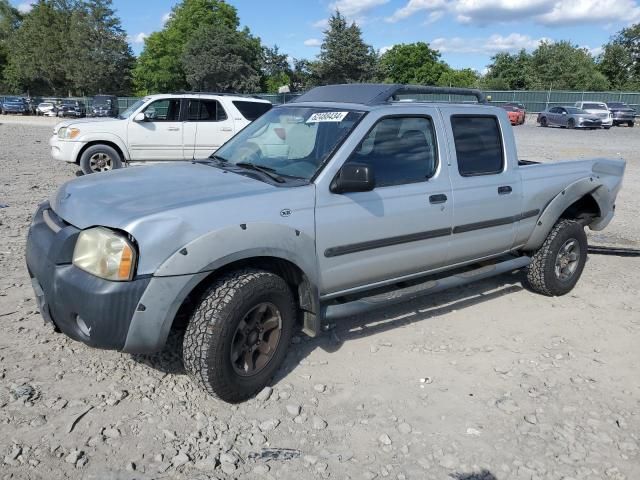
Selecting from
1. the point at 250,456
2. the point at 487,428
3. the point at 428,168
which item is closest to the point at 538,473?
the point at 487,428

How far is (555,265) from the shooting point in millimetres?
5344

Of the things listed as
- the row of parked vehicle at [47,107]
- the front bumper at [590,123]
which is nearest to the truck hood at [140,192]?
the front bumper at [590,123]

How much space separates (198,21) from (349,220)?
79631 mm

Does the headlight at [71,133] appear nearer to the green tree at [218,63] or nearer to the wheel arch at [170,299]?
the wheel arch at [170,299]

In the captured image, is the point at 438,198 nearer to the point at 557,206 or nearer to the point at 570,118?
the point at 557,206

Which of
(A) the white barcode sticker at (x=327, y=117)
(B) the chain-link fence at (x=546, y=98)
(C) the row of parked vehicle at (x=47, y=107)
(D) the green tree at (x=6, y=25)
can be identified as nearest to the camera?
(A) the white barcode sticker at (x=327, y=117)

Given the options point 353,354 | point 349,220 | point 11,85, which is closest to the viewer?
point 349,220

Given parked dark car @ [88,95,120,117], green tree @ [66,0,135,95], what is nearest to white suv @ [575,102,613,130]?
parked dark car @ [88,95,120,117]

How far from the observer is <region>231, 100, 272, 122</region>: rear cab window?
1216 cm

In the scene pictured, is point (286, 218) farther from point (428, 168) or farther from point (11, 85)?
point (11, 85)

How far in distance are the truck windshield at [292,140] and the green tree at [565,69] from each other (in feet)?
235

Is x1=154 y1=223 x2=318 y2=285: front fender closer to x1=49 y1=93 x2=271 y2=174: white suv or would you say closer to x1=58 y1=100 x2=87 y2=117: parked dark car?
x1=49 y1=93 x2=271 y2=174: white suv

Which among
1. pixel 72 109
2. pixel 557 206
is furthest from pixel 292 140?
pixel 72 109

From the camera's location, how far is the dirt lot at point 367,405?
293 centimetres
